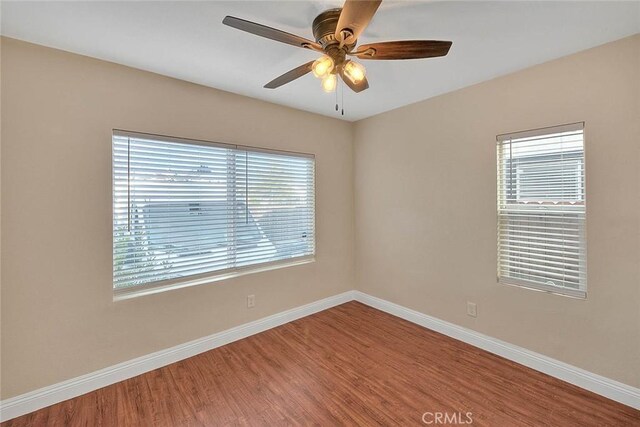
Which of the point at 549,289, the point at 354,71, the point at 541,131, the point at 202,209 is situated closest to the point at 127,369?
the point at 202,209

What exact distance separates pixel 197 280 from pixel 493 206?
9.35 feet

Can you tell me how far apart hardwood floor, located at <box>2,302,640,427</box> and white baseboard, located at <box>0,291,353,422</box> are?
5cm

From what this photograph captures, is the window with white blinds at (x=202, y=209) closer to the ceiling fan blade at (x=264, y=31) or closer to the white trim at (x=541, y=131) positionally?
the ceiling fan blade at (x=264, y=31)

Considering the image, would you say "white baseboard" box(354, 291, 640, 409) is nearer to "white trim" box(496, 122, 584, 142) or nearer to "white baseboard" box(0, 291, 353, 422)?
"white baseboard" box(0, 291, 353, 422)

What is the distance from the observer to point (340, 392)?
208cm

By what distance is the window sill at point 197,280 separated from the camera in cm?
230

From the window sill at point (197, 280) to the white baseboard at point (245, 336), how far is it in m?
0.53

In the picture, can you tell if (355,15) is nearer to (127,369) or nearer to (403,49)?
(403,49)

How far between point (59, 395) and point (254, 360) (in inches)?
53.9

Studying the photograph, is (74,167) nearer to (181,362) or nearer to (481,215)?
(181,362)

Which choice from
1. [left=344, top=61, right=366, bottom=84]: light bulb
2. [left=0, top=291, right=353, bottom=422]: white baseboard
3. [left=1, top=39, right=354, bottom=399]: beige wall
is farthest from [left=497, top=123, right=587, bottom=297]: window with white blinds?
[left=1, top=39, right=354, bottom=399]: beige wall

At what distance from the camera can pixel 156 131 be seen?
2.39 m

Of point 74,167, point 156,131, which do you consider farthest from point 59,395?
point 156,131

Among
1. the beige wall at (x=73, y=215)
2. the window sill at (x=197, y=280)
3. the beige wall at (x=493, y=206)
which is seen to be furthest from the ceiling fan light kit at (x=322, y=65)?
the window sill at (x=197, y=280)
